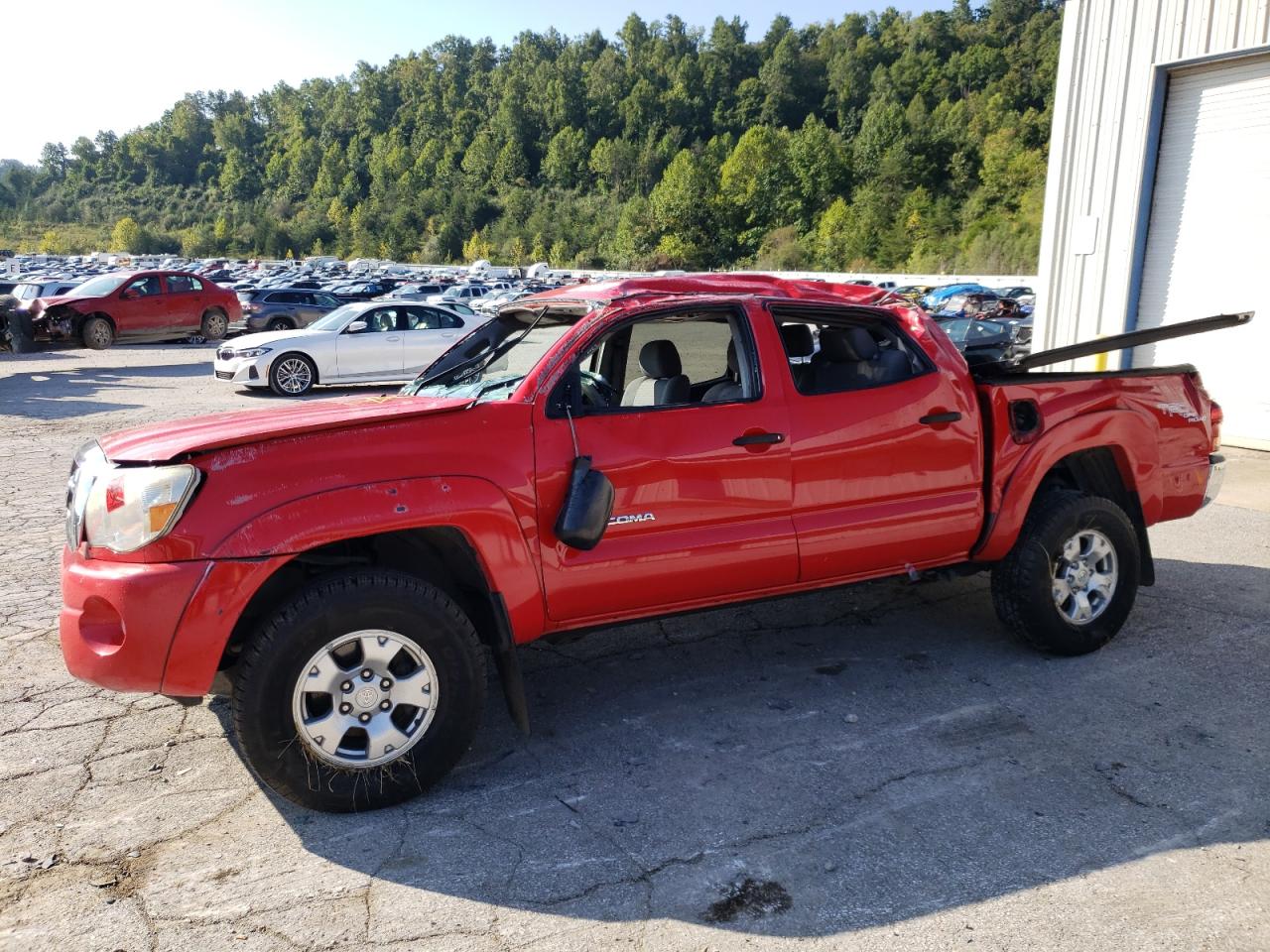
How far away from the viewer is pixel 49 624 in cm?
535

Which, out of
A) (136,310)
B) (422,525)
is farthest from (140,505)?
(136,310)

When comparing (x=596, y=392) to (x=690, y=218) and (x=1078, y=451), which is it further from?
(x=690, y=218)

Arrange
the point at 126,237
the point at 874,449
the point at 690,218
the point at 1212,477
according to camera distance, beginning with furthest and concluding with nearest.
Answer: the point at 126,237
the point at 690,218
the point at 1212,477
the point at 874,449

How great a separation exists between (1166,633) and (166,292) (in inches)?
906

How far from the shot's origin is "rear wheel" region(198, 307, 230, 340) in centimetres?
2400

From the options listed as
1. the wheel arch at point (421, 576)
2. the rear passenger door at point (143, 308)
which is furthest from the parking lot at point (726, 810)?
the rear passenger door at point (143, 308)

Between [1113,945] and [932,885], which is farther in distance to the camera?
[932,885]

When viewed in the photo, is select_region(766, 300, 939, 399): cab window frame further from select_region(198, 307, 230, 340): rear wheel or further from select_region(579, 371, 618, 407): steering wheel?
select_region(198, 307, 230, 340): rear wheel

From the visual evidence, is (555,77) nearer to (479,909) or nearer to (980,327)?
(980,327)

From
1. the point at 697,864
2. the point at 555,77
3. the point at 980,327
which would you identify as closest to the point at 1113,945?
the point at 697,864

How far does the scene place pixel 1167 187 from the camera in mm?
11453

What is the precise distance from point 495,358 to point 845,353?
1607 mm

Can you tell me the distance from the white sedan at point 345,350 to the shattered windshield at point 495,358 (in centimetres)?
1096

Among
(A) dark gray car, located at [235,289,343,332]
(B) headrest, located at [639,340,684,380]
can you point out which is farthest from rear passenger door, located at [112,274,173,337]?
(B) headrest, located at [639,340,684,380]
